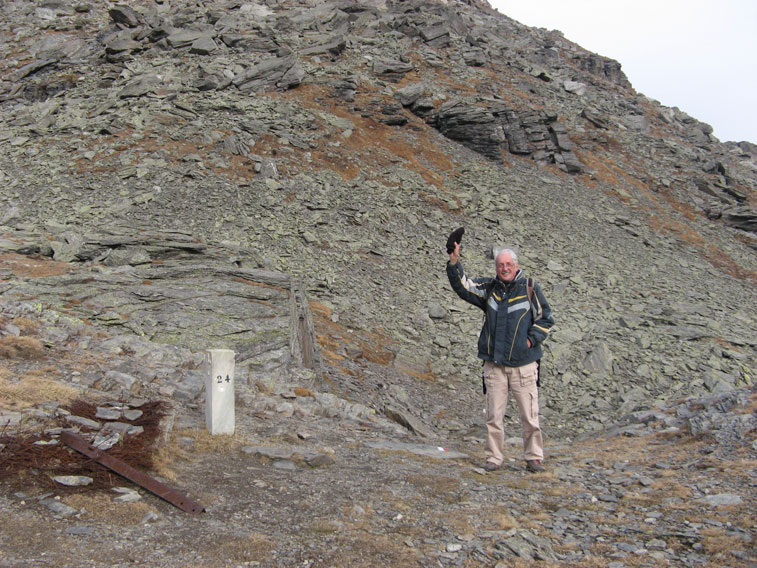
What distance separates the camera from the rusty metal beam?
14.3 ft

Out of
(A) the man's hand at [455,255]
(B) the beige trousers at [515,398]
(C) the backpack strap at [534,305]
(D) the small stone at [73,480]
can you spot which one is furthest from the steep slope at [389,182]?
(D) the small stone at [73,480]

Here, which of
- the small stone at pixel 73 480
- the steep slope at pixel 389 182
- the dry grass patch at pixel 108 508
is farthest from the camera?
the steep slope at pixel 389 182

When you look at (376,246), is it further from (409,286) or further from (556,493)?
(556,493)

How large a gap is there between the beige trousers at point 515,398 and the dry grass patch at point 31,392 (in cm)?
472

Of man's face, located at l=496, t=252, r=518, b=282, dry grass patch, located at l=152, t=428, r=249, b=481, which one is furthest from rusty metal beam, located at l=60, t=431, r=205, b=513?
man's face, located at l=496, t=252, r=518, b=282

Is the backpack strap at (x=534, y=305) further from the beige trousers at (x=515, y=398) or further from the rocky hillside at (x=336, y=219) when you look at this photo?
the rocky hillside at (x=336, y=219)

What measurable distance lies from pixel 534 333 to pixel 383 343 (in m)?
8.03

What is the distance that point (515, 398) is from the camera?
6.46 meters

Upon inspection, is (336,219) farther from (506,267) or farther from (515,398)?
(515,398)

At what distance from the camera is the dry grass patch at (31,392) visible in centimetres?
556

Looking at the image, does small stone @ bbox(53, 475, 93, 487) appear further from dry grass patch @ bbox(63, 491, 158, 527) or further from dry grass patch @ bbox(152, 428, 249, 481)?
dry grass patch @ bbox(152, 428, 249, 481)

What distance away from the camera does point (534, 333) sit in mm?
6191

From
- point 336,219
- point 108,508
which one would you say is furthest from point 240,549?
point 336,219

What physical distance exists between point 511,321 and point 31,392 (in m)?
5.31
